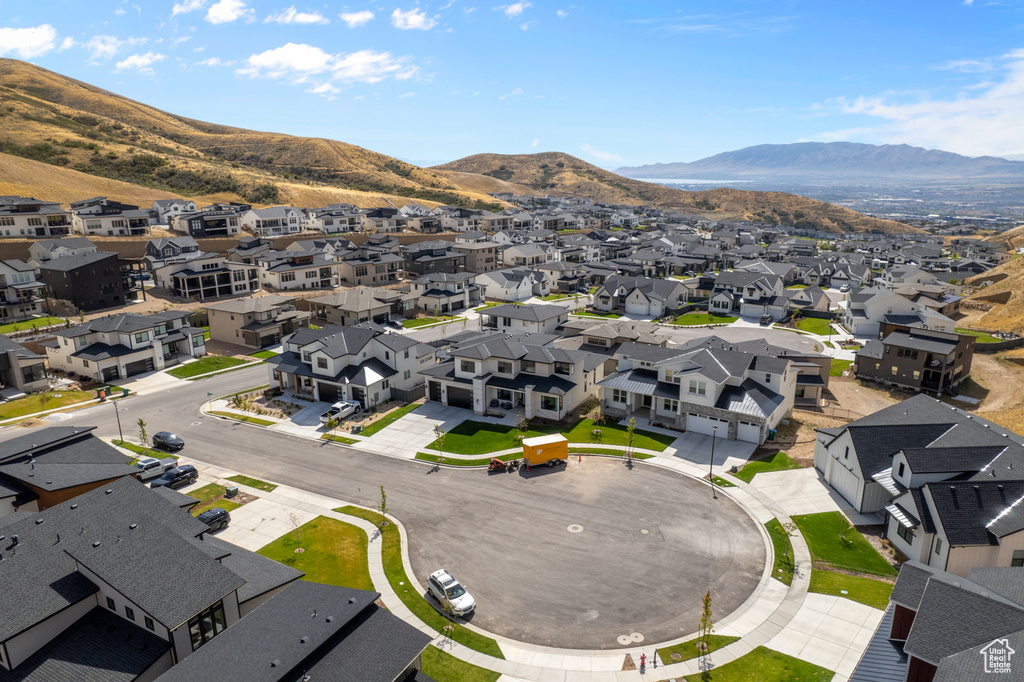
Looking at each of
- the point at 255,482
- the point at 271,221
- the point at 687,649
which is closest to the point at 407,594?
the point at 687,649

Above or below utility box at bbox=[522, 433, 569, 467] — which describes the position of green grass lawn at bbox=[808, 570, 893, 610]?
below

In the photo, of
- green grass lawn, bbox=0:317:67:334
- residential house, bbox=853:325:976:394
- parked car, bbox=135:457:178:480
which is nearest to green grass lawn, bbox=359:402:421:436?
parked car, bbox=135:457:178:480

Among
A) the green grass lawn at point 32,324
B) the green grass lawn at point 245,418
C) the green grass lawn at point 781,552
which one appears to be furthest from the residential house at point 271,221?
the green grass lawn at point 781,552

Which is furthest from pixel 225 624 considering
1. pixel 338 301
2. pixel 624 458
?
pixel 338 301

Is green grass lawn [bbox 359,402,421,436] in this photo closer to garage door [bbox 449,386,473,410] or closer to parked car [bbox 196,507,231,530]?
garage door [bbox 449,386,473,410]

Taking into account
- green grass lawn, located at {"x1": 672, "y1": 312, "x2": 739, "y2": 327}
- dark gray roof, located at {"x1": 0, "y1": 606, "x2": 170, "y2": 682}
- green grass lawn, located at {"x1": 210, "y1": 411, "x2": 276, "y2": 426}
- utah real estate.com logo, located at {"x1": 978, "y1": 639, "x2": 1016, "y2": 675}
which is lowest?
green grass lawn, located at {"x1": 672, "y1": 312, "x2": 739, "y2": 327}

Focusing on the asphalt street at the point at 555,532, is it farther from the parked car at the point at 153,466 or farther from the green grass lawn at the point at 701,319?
the green grass lawn at the point at 701,319
